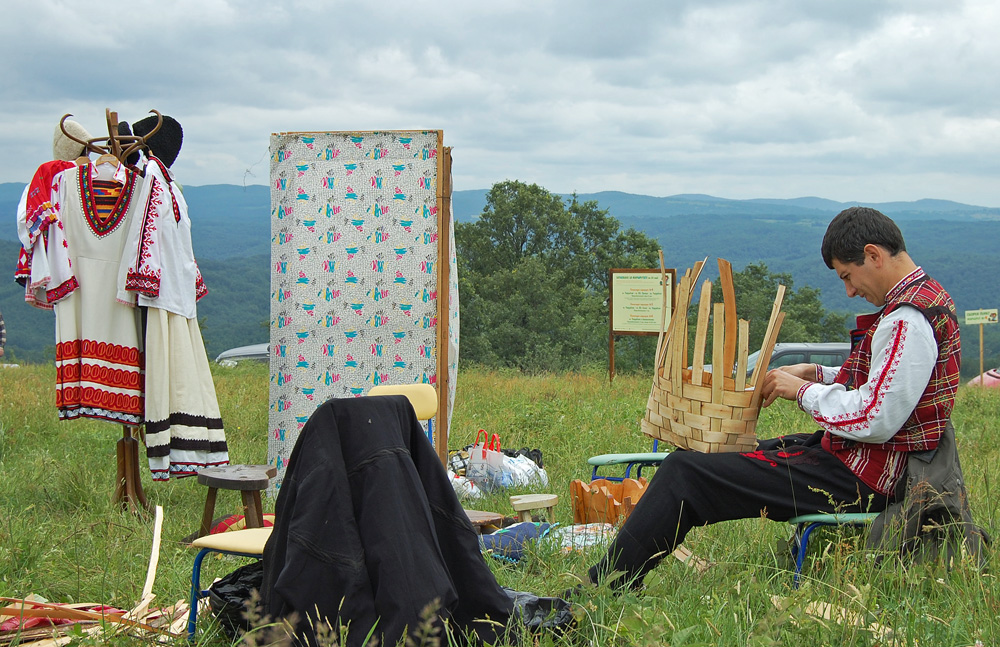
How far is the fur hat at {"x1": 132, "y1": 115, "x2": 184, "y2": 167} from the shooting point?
5.14 m

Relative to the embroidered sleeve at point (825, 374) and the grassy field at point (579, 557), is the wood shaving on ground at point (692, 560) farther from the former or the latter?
the embroidered sleeve at point (825, 374)

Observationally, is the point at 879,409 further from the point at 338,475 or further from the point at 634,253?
the point at 634,253

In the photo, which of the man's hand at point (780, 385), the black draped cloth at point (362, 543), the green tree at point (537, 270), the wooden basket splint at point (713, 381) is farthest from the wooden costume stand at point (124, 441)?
the green tree at point (537, 270)

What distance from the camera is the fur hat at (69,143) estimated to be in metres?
4.98

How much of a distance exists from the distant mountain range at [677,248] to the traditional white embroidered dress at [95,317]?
96.0 feet

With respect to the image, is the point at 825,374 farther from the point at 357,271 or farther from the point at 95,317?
the point at 95,317

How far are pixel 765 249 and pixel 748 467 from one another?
130 meters

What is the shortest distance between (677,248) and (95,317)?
388ft

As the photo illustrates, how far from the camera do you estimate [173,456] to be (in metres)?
4.98

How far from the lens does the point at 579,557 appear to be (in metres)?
3.30

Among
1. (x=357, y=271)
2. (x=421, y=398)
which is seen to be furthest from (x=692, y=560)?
(x=357, y=271)

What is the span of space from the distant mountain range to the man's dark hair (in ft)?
102

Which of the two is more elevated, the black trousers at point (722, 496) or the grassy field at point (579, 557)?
the black trousers at point (722, 496)

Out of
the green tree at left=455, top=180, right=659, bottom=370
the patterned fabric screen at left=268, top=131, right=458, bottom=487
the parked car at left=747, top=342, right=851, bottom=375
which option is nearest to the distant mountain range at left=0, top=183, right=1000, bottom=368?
the green tree at left=455, top=180, right=659, bottom=370
